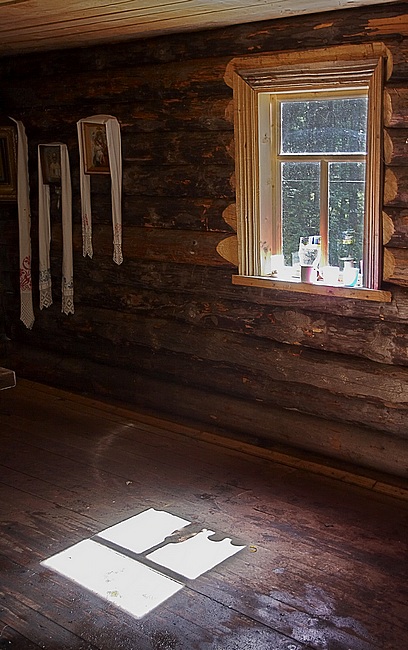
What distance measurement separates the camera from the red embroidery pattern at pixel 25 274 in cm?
560

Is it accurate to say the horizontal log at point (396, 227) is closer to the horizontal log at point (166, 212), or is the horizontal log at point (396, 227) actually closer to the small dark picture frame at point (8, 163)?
the horizontal log at point (166, 212)

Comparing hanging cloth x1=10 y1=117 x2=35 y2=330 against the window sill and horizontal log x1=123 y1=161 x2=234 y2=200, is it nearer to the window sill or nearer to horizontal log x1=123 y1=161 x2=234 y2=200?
horizontal log x1=123 y1=161 x2=234 y2=200

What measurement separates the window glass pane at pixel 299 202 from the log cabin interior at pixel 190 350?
0.09 m

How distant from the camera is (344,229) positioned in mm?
4090

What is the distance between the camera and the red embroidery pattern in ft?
18.4

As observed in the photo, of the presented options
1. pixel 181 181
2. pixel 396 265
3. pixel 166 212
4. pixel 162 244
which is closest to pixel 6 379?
pixel 162 244

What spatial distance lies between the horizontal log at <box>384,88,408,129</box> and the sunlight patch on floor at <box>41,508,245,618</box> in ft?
6.77

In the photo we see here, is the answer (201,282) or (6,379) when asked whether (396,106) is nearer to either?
(201,282)

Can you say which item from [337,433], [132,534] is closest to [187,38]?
[337,433]

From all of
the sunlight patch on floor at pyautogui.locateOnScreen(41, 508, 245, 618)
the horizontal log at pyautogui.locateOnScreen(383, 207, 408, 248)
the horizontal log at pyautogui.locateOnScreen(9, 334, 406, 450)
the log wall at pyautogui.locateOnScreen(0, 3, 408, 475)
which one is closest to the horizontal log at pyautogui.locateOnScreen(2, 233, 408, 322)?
the log wall at pyautogui.locateOnScreen(0, 3, 408, 475)

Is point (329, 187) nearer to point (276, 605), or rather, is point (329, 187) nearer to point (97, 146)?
point (97, 146)

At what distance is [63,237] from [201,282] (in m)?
1.15

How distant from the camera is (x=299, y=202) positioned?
13.9 feet

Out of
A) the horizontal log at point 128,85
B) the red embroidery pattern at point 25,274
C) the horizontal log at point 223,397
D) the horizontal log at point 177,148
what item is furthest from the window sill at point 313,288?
the red embroidery pattern at point 25,274
